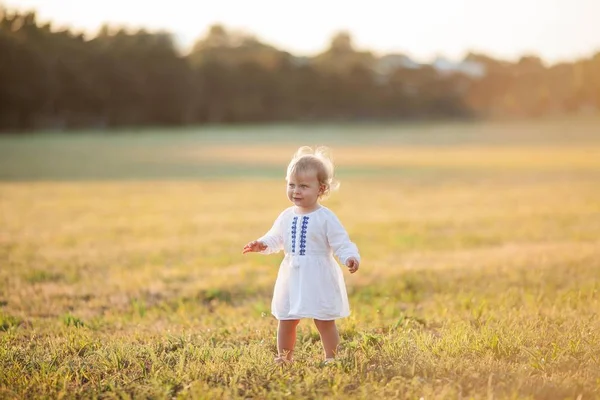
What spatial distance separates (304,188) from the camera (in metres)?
4.46

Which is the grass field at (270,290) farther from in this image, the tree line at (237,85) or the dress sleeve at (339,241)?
the tree line at (237,85)

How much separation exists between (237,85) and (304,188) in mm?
72592

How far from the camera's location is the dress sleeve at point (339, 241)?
14.1ft

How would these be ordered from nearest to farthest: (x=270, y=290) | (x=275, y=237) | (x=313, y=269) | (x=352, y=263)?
(x=352, y=263) → (x=313, y=269) → (x=275, y=237) → (x=270, y=290)

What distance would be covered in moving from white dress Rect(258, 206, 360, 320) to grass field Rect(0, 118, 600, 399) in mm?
300

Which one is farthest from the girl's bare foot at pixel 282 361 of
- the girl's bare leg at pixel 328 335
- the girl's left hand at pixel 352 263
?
the girl's left hand at pixel 352 263

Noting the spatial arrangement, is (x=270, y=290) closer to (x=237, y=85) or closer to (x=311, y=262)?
(x=311, y=262)

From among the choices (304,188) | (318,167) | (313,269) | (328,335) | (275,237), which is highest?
(318,167)

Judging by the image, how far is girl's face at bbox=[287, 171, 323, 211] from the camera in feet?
14.6

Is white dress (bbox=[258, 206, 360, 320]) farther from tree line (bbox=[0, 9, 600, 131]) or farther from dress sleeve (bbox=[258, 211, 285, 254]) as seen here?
tree line (bbox=[0, 9, 600, 131])

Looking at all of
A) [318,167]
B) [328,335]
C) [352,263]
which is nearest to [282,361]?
[328,335]

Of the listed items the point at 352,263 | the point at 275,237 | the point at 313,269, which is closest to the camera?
the point at 352,263

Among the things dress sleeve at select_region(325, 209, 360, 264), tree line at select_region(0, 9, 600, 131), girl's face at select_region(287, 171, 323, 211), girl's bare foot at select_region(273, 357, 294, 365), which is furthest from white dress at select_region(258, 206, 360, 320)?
tree line at select_region(0, 9, 600, 131)

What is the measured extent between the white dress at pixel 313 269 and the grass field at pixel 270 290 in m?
0.30
